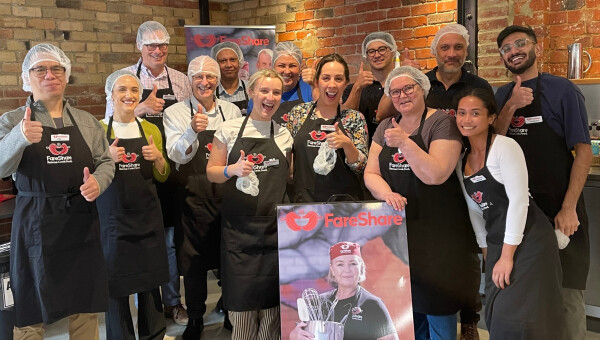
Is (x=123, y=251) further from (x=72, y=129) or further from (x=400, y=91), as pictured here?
(x=400, y=91)

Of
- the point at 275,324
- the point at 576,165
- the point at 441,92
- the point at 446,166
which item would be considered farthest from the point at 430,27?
the point at 275,324

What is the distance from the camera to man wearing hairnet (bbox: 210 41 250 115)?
407 centimetres

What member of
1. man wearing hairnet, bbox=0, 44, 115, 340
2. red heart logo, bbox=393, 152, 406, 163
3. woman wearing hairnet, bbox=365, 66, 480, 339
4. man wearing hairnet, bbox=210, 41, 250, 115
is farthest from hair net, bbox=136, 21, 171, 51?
red heart logo, bbox=393, 152, 406, 163

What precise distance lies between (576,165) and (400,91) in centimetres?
103

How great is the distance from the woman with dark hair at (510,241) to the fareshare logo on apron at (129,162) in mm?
1681

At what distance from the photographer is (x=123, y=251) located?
2.88 metres


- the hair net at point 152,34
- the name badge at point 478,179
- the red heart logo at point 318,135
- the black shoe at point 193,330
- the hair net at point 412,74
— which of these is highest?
the hair net at point 152,34

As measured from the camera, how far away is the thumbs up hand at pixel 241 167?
2590mm

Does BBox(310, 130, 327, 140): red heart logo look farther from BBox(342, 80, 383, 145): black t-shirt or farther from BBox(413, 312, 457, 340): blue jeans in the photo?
BBox(413, 312, 457, 340): blue jeans

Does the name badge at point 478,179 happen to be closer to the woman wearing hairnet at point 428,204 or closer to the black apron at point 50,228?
the woman wearing hairnet at point 428,204

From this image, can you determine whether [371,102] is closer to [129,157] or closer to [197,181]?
[197,181]

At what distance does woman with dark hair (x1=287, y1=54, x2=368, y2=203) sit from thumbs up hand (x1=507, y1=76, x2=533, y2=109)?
31.0 inches

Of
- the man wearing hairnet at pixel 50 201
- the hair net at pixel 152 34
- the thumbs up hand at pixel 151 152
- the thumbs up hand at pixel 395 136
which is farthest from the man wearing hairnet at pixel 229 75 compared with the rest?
the thumbs up hand at pixel 395 136

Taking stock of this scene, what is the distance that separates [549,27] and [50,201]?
389 centimetres
